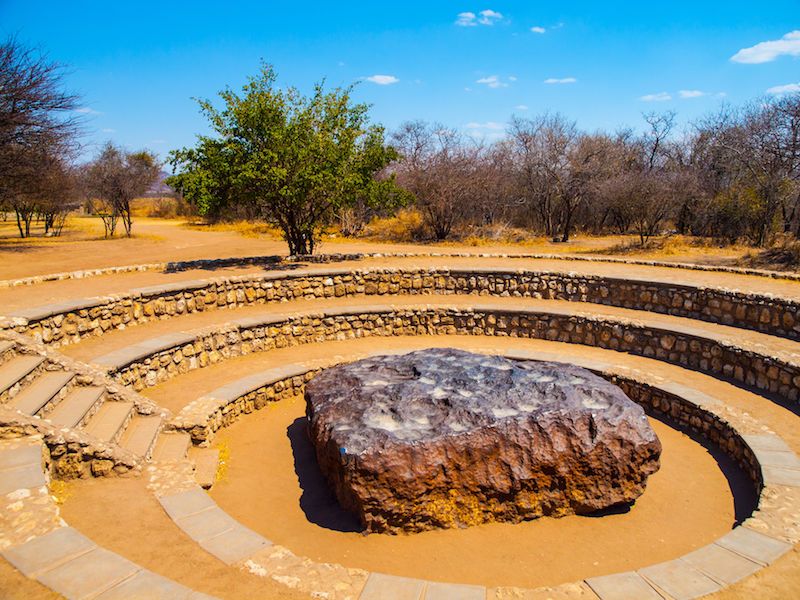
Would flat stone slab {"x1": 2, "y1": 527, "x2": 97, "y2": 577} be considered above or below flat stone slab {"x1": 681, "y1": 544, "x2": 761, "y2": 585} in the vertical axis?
above

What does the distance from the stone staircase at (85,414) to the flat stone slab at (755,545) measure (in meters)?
5.50

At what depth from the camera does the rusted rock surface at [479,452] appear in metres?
5.64

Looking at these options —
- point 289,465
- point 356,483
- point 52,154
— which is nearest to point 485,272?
point 289,465

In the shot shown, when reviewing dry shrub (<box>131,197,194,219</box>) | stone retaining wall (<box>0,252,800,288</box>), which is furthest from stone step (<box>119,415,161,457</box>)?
dry shrub (<box>131,197,194,219</box>)

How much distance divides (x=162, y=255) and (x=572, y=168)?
20560 millimetres

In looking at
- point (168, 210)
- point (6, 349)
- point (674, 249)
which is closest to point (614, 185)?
point (674, 249)

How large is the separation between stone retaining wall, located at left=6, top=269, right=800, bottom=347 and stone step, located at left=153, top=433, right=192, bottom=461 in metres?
3.22

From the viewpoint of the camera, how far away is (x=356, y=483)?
5.55 metres

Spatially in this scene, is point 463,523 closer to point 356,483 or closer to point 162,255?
point 356,483

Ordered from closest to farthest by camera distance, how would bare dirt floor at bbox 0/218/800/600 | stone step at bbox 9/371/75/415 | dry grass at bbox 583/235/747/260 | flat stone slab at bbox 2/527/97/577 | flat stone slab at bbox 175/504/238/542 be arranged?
flat stone slab at bbox 2/527/97/577, bare dirt floor at bbox 0/218/800/600, flat stone slab at bbox 175/504/238/542, stone step at bbox 9/371/75/415, dry grass at bbox 583/235/747/260

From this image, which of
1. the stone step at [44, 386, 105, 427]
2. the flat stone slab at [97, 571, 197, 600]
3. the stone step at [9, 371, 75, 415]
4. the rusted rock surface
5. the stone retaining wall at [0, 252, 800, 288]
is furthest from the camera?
the stone retaining wall at [0, 252, 800, 288]

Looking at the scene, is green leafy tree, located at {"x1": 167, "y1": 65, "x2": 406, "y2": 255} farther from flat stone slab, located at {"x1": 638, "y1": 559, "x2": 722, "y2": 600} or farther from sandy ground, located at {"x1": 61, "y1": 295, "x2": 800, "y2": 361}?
flat stone slab, located at {"x1": 638, "y1": 559, "x2": 722, "y2": 600}

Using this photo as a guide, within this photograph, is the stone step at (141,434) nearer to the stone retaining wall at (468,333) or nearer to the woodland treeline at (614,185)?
the stone retaining wall at (468,333)

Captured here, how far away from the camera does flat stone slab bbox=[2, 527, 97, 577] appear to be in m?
3.74
